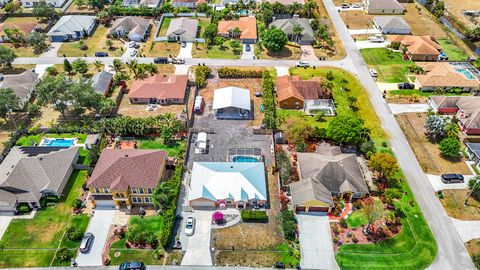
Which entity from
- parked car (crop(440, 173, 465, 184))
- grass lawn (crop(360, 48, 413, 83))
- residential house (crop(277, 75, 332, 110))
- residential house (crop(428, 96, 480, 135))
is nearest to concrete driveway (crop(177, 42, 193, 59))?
residential house (crop(277, 75, 332, 110))

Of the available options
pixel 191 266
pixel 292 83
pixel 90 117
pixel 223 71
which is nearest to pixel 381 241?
pixel 191 266

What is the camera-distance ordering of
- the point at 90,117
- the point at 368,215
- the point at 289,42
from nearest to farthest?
the point at 368,215
the point at 90,117
the point at 289,42

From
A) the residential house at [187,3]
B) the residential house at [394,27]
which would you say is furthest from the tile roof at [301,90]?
the residential house at [187,3]

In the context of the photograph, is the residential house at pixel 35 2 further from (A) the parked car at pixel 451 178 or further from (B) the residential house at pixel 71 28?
(A) the parked car at pixel 451 178

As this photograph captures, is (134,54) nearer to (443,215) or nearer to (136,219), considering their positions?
(136,219)

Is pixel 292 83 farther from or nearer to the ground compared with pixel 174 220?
farther from the ground

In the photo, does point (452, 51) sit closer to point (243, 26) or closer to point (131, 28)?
point (243, 26)

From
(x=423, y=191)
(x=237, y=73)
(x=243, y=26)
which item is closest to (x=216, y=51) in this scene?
(x=243, y=26)
